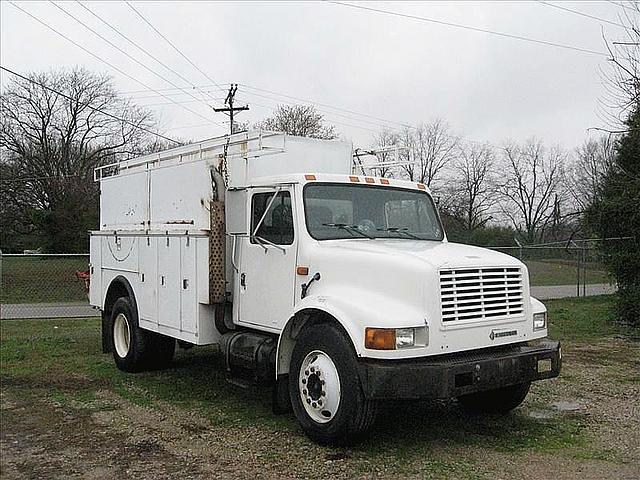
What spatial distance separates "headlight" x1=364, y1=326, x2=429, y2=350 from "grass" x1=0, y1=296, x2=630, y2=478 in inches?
37.5

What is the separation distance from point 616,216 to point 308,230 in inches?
411

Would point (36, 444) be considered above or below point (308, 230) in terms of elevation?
below

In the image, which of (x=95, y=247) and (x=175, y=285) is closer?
(x=175, y=285)

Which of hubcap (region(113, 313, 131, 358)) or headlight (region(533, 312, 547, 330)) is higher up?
headlight (region(533, 312, 547, 330))

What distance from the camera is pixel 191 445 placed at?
5965 mm

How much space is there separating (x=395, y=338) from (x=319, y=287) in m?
1.08

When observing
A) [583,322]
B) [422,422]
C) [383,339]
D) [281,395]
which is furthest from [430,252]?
[583,322]

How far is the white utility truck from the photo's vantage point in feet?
18.0

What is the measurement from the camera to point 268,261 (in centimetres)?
684

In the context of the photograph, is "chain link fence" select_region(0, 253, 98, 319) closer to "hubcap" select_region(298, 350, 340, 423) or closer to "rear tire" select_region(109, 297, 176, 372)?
"rear tire" select_region(109, 297, 176, 372)

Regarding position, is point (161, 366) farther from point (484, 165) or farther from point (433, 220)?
point (484, 165)

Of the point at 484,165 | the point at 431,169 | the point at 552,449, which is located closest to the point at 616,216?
the point at 552,449

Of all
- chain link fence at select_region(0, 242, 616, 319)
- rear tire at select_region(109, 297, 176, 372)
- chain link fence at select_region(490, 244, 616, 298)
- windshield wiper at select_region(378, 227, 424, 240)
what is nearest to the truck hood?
windshield wiper at select_region(378, 227, 424, 240)

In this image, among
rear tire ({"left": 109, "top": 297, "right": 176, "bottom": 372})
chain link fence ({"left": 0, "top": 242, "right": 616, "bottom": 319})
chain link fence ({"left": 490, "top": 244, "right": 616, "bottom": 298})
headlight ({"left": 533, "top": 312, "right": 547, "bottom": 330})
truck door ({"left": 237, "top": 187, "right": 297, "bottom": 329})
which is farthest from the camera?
chain link fence ({"left": 490, "top": 244, "right": 616, "bottom": 298})
